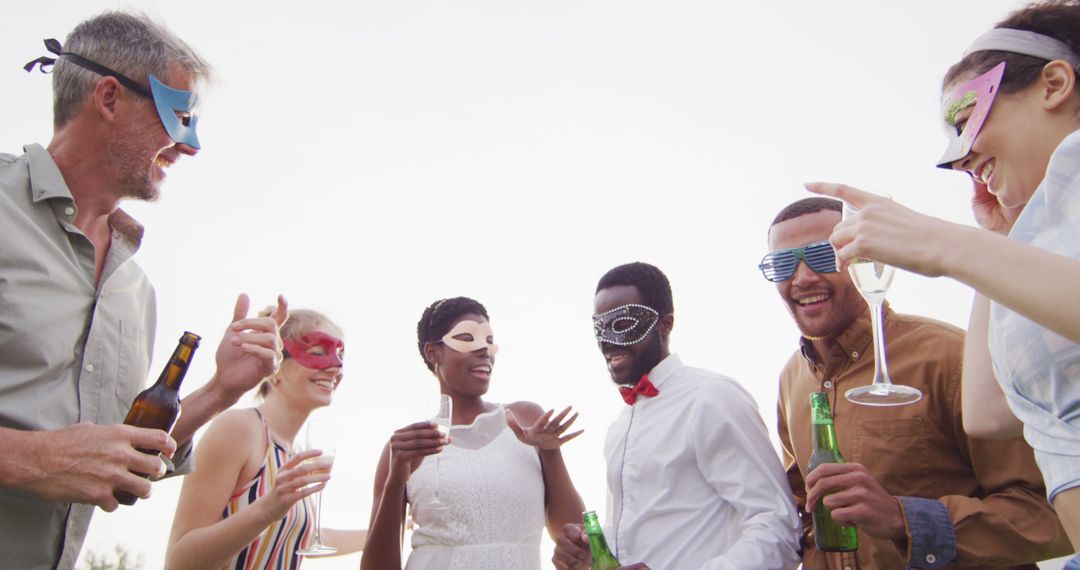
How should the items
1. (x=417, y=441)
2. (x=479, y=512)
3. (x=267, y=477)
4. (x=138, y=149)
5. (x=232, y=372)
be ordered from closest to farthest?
(x=138, y=149) < (x=232, y=372) < (x=417, y=441) < (x=267, y=477) < (x=479, y=512)

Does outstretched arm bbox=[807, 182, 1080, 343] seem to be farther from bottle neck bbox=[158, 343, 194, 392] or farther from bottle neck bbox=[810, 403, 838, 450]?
bottle neck bbox=[158, 343, 194, 392]

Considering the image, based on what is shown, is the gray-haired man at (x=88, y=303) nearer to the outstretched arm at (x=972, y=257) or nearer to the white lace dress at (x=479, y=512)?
the white lace dress at (x=479, y=512)

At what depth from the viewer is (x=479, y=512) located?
5.11m

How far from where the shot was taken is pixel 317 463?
4.27 meters

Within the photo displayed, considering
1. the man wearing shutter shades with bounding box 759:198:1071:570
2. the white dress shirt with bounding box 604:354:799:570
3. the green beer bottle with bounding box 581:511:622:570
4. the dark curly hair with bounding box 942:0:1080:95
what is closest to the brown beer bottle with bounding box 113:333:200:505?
the green beer bottle with bounding box 581:511:622:570

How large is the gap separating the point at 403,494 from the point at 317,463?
1.04m

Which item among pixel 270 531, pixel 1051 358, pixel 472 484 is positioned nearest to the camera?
pixel 1051 358

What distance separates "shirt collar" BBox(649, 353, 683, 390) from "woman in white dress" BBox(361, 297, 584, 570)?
650mm

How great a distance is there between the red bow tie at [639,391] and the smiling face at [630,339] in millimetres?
81

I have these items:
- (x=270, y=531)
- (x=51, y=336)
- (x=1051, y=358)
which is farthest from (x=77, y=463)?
(x=1051, y=358)

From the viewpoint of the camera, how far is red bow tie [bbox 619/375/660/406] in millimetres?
4324

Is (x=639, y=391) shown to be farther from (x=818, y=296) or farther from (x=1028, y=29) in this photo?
(x=1028, y=29)

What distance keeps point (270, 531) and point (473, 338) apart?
1939mm

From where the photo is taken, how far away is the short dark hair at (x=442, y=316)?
20.0ft
